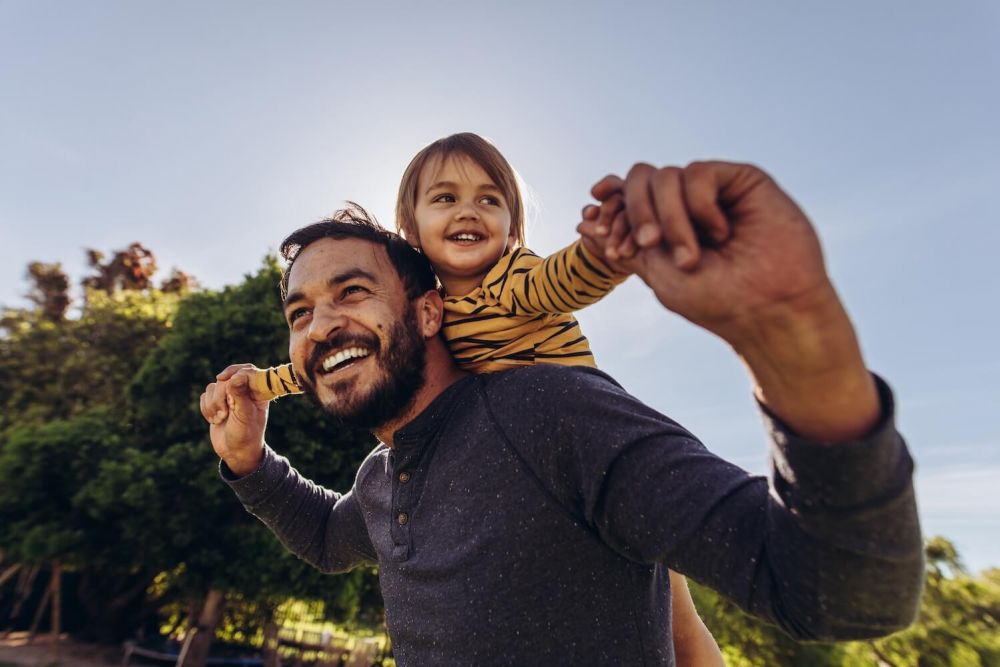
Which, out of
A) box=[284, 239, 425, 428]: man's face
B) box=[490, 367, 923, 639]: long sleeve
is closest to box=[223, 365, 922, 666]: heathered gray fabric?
box=[490, 367, 923, 639]: long sleeve

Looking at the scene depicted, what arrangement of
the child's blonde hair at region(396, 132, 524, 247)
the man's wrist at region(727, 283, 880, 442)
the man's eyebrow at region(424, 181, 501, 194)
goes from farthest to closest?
1. the child's blonde hair at region(396, 132, 524, 247)
2. the man's eyebrow at region(424, 181, 501, 194)
3. the man's wrist at region(727, 283, 880, 442)

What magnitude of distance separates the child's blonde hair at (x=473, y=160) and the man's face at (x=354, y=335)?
0.67 metres

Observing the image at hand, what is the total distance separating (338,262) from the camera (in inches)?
90.7

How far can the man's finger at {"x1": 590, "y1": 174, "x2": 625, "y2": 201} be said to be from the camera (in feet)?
3.93

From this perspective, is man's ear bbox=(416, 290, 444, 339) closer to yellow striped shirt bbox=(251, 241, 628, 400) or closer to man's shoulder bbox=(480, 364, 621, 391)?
yellow striped shirt bbox=(251, 241, 628, 400)

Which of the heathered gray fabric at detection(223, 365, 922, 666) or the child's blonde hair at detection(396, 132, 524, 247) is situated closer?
the heathered gray fabric at detection(223, 365, 922, 666)

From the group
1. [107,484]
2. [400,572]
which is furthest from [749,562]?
[107,484]

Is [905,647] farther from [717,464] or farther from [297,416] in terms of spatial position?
[297,416]

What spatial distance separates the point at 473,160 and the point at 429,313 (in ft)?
3.13

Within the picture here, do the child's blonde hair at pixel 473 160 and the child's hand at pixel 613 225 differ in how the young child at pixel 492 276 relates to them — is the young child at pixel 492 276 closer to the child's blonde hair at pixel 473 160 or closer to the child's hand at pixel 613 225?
the child's blonde hair at pixel 473 160

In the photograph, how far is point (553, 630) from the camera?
1.47 m

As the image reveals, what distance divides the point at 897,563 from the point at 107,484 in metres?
13.0

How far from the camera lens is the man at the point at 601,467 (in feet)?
3.02

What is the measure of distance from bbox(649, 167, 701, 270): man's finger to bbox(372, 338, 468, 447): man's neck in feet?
4.22
